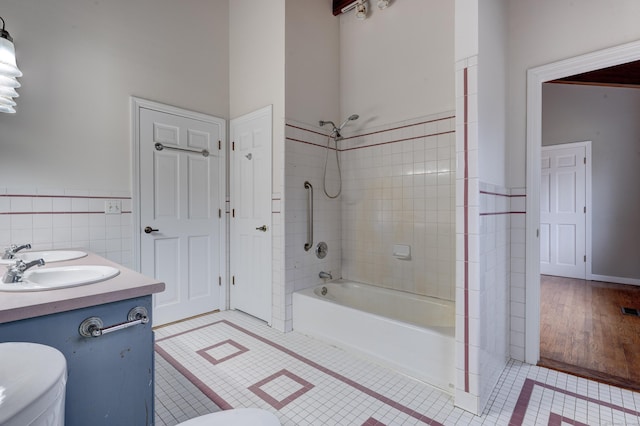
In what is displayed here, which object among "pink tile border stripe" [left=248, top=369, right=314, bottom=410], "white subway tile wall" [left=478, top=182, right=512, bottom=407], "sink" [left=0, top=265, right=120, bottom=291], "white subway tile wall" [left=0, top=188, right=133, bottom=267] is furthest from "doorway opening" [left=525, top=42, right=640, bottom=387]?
"white subway tile wall" [left=0, top=188, right=133, bottom=267]

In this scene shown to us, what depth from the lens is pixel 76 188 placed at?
2.29 meters

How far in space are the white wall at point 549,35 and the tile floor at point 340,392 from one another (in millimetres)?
1302

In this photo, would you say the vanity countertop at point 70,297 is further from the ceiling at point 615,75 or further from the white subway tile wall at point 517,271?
the ceiling at point 615,75

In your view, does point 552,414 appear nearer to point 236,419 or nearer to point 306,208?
point 236,419

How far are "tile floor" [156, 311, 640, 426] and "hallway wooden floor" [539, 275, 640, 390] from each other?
204 mm

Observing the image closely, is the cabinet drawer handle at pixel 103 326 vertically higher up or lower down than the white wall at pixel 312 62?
lower down

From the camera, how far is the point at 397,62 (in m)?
2.71

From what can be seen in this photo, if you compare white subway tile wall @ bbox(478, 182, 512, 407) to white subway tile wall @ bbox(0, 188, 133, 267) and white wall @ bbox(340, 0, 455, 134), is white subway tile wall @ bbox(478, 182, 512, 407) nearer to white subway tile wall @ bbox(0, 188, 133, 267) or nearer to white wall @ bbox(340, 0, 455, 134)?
white wall @ bbox(340, 0, 455, 134)

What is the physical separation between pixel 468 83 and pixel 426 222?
1.22m

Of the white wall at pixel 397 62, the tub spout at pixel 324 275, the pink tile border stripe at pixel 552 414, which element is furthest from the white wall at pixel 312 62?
the pink tile border stripe at pixel 552 414

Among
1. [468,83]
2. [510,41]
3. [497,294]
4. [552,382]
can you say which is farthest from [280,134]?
[552,382]

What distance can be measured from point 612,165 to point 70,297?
5982 millimetres

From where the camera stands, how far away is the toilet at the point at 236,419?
89cm

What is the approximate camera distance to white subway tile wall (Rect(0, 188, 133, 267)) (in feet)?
6.67
